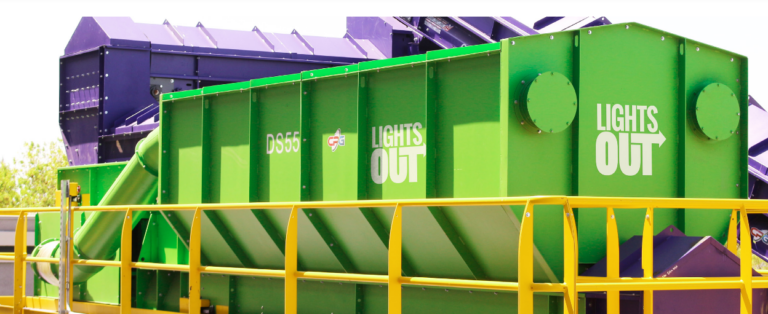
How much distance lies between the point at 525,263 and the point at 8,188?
149 ft

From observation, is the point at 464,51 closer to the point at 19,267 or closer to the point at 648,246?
the point at 648,246

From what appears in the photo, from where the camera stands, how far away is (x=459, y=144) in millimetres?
6012

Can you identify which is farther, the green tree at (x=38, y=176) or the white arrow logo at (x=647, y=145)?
the green tree at (x=38, y=176)

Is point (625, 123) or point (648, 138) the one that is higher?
point (625, 123)

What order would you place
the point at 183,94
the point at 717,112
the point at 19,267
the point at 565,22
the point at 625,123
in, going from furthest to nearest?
1. the point at 565,22
2. the point at 19,267
3. the point at 183,94
4. the point at 717,112
5. the point at 625,123

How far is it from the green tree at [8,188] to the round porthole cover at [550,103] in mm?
43810

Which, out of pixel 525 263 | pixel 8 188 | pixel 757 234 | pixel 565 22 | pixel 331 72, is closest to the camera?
pixel 525 263

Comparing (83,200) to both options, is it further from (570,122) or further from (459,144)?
(570,122)

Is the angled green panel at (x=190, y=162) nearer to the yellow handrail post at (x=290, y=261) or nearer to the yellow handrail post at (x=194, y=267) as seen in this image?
the yellow handrail post at (x=194, y=267)

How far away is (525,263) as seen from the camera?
14.2 ft

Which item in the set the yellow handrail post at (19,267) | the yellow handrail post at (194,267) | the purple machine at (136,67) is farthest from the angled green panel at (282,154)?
the purple machine at (136,67)

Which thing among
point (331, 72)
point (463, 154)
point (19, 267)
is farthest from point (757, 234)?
point (19, 267)

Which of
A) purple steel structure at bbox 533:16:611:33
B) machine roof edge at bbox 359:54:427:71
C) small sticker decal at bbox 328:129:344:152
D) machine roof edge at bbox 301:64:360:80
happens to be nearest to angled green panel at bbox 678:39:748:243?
machine roof edge at bbox 359:54:427:71

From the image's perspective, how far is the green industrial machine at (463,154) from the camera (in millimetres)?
5672
